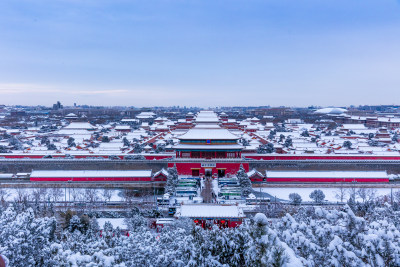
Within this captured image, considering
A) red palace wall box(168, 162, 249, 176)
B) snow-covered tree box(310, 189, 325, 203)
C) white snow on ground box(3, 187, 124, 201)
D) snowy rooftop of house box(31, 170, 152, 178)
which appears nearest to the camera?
snow-covered tree box(310, 189, 325, 203)

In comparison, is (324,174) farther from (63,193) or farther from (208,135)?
(63,193)

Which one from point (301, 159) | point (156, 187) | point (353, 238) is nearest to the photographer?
point (353, 238)

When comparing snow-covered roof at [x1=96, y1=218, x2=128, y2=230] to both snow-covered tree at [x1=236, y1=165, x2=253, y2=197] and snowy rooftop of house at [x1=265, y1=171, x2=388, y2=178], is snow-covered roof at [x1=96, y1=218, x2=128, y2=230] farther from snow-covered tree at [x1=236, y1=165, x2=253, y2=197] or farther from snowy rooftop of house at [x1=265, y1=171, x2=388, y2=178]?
snowy rooftop of house at [x1=265, y1=171, x2=388, y2=178]

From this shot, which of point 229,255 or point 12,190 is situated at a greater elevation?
point 229,255

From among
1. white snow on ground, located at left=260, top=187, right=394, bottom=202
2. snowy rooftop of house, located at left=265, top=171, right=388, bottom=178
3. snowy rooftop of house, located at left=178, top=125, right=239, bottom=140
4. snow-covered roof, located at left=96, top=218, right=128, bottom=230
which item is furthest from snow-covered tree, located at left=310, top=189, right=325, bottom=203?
snow-covered roof, located at left=96, top=218, right=128, bottom=230

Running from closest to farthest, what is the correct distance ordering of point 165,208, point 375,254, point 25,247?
point 375,254, point 25,247, point 165,208

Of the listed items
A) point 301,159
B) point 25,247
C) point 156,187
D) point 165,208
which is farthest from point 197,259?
point 301,159

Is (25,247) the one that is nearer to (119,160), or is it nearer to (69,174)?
(69,174)

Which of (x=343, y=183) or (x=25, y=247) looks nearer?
(x=25, y=247)
